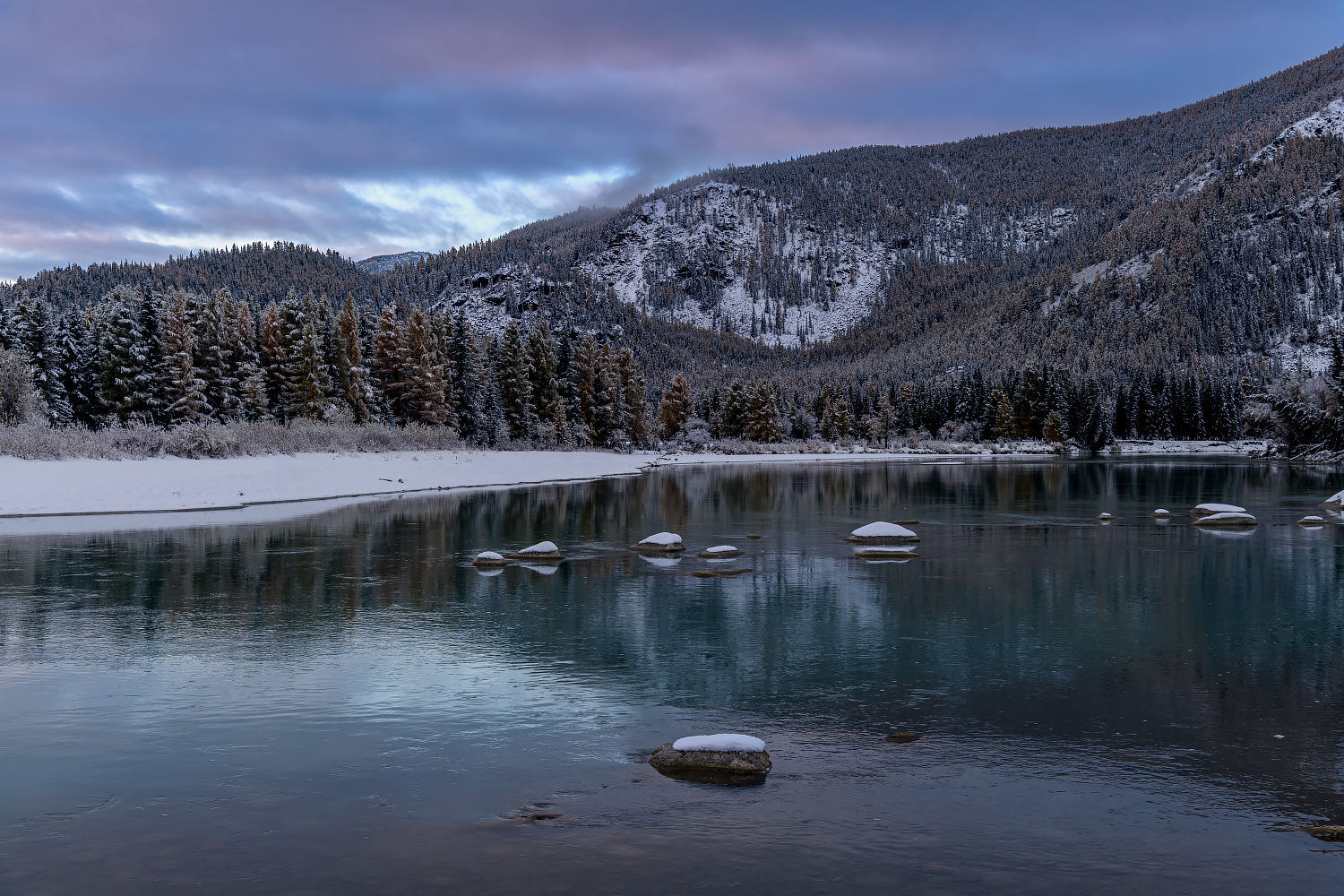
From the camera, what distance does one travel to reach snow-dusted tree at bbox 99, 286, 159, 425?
65750mm

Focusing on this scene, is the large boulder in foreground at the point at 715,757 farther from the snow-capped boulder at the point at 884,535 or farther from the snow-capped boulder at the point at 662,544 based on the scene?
the snow-capped boulder at the point at 884,535

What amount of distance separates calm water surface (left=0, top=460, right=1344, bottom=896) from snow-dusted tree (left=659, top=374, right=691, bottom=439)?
10846 cm

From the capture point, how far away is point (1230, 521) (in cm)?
3152

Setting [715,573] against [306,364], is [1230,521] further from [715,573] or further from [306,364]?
[306,364]

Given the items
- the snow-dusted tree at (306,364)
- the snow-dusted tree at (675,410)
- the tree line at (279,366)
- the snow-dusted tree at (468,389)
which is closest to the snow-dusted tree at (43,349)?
the tree line at (279,366)

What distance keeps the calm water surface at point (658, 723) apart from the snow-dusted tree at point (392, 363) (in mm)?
54902

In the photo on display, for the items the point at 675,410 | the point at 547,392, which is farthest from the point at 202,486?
the point at 675,410

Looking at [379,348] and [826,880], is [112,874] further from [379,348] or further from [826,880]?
[379,348]

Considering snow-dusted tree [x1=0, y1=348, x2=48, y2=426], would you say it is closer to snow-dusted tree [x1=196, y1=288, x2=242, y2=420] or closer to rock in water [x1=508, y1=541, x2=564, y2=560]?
snow-dusted tree [x1=196, y1=288, x2=242, y2=420]

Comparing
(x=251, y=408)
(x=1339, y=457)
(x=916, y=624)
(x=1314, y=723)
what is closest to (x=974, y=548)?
(x=916, y=624)

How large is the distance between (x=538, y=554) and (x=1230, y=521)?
78.5 ft

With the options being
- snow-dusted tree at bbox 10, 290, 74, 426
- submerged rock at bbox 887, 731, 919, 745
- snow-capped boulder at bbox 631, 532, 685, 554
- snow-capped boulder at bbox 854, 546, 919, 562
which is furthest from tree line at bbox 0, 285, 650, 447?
submerged rock at bbox 887, 731, 919, 745

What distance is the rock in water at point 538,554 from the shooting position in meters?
23.7

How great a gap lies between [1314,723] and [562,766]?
841cm
